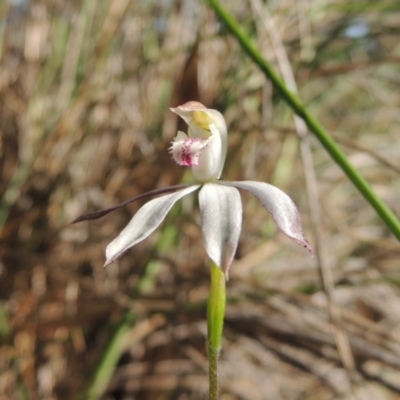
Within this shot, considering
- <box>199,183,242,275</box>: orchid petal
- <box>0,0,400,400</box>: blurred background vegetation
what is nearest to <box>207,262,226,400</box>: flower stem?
<box>199,183,242,275</box>: orchid petal

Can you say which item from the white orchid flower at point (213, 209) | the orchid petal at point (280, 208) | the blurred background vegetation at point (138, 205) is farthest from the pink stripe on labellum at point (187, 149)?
the blurred background vegetation at point (138, 205)

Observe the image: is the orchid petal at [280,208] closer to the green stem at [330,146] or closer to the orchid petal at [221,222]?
the orchid petal at [221,222]

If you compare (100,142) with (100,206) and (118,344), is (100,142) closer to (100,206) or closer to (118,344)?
(100,206)

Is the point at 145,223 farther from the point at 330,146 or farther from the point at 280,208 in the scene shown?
the point at 330,146

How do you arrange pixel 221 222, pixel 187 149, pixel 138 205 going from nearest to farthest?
pixel 221 222
pixel 187 149
pixel 138 205

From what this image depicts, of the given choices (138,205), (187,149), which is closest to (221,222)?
(187,149)

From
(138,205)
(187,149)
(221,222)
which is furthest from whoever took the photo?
(138,205)

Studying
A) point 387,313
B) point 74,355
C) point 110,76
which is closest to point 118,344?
point 74,355

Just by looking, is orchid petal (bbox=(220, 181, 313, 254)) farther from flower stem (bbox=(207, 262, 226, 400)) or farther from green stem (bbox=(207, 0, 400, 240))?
green stem (bbox=(207, 0, 400, 240))
